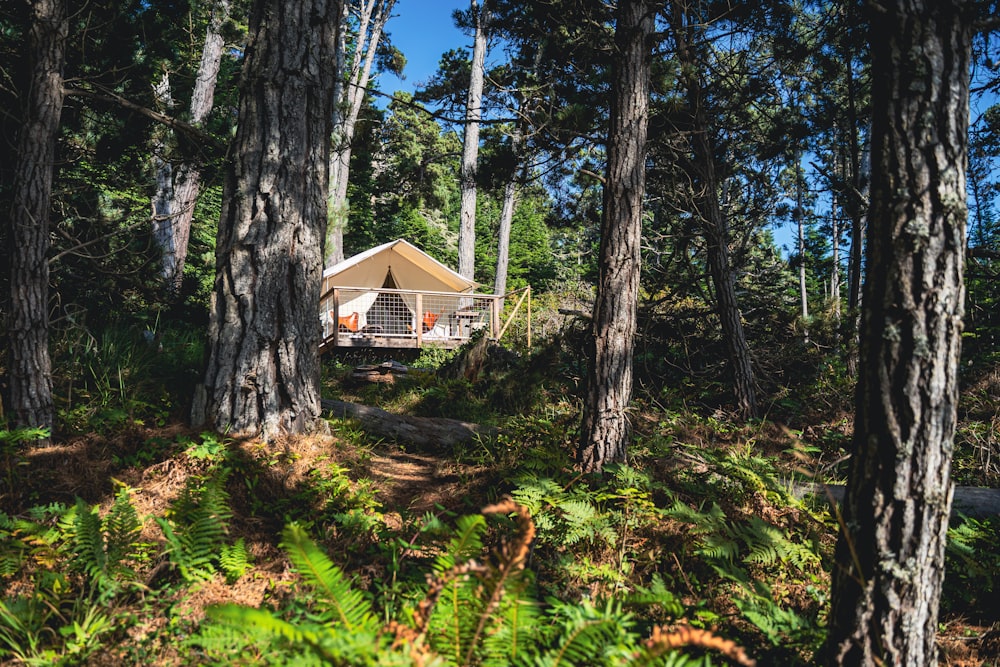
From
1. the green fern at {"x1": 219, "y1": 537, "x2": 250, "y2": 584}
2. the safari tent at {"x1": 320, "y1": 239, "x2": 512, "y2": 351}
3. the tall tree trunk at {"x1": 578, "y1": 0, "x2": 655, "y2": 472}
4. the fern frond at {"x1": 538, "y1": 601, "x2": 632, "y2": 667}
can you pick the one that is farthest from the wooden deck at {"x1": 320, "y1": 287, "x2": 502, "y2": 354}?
the fern frond at {"x1": 538, "y1": 601, "x2": 632, "y2": 667}

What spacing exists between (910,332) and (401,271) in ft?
51.2

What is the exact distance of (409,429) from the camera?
Result: 4871 mm

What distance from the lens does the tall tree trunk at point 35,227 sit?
3.22 metres

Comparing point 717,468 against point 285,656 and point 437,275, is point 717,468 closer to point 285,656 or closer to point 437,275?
point 285,656

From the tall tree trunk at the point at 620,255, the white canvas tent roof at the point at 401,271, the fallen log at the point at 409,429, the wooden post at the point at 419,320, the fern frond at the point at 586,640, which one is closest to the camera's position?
the fern frond at the point at 586,640

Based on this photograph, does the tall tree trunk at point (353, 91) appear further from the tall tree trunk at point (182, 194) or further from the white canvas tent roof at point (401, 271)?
the tall tree trunk at point (182, 194)

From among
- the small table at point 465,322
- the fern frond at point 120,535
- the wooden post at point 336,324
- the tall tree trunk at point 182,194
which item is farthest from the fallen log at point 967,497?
the small table at point 465,322

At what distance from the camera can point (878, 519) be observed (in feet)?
5.79

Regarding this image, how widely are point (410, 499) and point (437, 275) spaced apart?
1289cm

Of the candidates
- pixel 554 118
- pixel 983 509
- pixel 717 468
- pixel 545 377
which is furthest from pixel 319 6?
pixel 983 509

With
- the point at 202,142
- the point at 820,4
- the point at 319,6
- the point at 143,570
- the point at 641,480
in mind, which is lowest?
the point at 143,570

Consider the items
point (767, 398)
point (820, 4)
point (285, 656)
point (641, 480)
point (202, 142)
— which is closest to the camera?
point (285, 656)

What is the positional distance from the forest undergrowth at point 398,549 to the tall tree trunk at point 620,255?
0.33m

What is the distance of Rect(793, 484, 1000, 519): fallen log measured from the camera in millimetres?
3473
